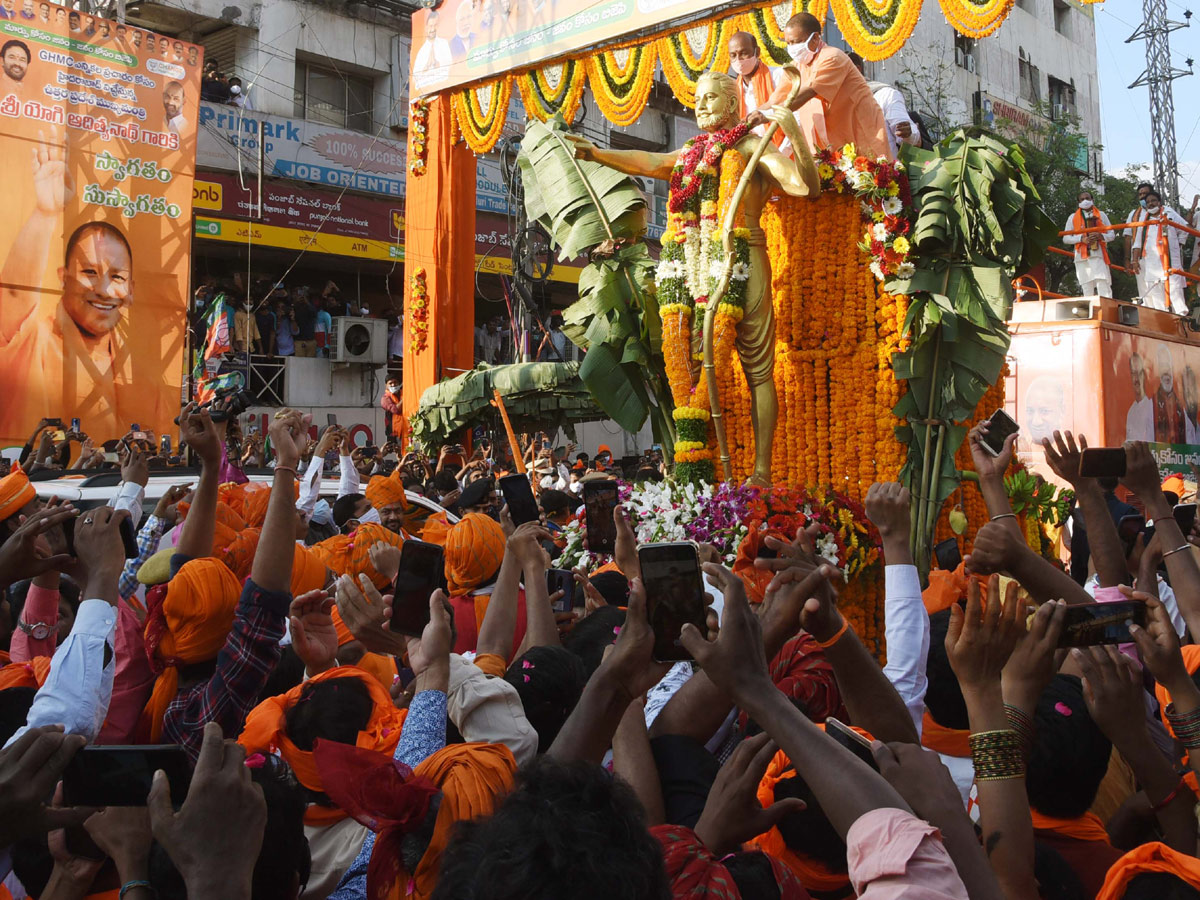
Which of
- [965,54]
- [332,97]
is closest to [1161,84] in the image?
[965,54]

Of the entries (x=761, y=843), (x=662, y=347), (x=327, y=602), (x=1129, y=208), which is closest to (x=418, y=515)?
(x=662, y=347)

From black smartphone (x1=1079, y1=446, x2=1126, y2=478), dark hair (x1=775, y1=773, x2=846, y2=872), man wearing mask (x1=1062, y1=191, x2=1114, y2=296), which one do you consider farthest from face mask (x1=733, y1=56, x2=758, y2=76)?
dark hair (x1=775, y1=773, x2=846, y2=872)

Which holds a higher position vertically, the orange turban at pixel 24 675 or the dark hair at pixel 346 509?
the dark hair at pixel 346 509

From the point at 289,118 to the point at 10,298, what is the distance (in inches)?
314

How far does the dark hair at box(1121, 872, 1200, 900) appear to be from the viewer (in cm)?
166

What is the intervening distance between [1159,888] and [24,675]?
8.22 feet

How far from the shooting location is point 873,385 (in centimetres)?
779

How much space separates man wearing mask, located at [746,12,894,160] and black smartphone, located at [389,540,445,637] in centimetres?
561

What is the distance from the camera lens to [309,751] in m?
2.44

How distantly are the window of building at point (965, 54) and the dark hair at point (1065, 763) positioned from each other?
31225 millimetres

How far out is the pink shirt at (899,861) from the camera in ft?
4.63

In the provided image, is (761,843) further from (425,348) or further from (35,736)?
(425,348)

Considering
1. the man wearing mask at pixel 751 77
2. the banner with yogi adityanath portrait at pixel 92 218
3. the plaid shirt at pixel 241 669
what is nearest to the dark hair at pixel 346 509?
the plaid shirt at pixel 241 669

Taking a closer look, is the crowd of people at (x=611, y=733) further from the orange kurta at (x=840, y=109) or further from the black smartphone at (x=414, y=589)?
the orange kurta at (x=840, y=109)
